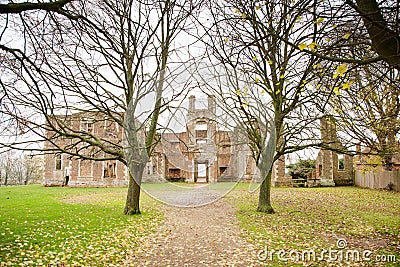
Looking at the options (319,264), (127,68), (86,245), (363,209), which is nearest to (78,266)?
(86,245)

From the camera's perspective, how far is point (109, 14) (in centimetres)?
991

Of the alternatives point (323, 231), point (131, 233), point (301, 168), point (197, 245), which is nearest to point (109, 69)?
point (131, 233)

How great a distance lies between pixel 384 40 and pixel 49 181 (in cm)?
3059

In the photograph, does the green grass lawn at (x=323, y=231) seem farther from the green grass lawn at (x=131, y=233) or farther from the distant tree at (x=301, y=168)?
the distant tree at (x=301, y=168)

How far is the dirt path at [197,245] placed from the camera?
18.7ft

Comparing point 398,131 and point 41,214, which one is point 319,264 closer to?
point 398,131

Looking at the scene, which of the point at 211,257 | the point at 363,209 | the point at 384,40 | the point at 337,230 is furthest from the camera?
the point at 363,209

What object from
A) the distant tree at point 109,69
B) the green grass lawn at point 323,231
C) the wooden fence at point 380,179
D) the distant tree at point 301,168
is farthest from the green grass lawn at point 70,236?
the distant tree at point 301,168

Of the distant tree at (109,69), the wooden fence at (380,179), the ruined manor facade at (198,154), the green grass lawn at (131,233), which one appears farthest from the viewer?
the wooden fence at (380,179)

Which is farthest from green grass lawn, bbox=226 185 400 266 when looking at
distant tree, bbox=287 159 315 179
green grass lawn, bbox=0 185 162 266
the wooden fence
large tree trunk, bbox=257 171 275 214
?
distant tree, bbox=287 159 315 179

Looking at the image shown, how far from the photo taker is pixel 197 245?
271 inches

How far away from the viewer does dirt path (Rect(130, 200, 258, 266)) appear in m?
5.70

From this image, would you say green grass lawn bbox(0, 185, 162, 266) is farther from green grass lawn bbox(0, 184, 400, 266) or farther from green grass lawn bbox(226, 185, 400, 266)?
green grass lawn bbox(226, 185, 400, 266)

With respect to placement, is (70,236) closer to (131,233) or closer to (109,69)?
(131,233)
